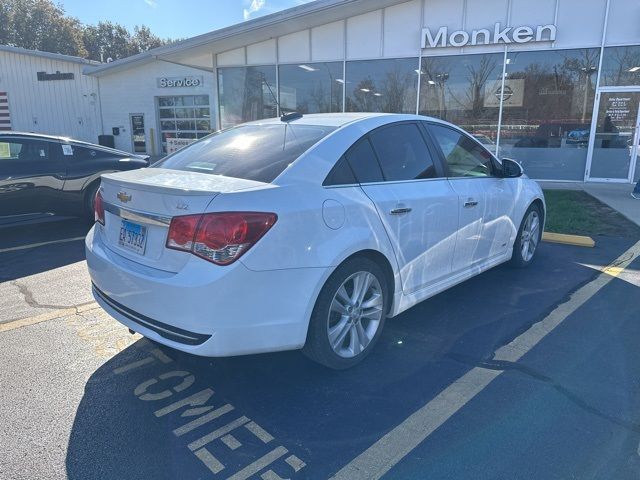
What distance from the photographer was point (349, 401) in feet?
9.47

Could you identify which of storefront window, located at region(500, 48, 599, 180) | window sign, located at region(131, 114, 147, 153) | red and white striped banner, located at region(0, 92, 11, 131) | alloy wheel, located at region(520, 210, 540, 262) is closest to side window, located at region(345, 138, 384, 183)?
alloy wheel, located at region(520, 210, 540, 262)

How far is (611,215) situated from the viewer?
→ 844cm

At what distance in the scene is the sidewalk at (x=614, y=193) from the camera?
8.80 m

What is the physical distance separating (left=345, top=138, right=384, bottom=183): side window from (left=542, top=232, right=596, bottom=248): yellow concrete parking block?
4.35m

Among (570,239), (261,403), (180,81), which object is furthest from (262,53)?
(261,403)

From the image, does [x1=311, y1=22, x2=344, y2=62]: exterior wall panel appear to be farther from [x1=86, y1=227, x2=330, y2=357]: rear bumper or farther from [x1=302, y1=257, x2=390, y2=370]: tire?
[x1=86, y1=227, x2=330, y2=357]: rear bumper

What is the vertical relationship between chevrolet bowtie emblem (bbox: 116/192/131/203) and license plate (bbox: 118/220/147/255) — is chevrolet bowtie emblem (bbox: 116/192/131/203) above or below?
above

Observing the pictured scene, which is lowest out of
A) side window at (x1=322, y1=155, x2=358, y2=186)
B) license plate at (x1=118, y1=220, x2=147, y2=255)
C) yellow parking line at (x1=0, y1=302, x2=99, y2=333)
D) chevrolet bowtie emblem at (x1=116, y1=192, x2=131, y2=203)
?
yellow parking line at (x1=0, y1=302, x2=99, y2=333)

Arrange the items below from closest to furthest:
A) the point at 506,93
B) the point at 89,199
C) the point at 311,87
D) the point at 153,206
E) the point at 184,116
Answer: the point at 153,206, the point at 89,199, the point at 506,93, the point at 311,87, the point at 184,116

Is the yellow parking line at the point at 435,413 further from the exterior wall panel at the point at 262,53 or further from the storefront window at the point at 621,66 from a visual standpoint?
the exterior wall panel at the point at 262,53

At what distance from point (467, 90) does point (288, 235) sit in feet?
39.7

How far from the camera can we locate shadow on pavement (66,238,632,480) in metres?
2.37

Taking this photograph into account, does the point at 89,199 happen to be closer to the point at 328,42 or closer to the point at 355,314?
the point at 355,314

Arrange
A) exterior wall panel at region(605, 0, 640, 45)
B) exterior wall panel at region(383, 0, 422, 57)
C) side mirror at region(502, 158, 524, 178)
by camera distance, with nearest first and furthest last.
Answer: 1. side mirror at region(502, 158, 524, 178)
2. exterior wall panel at region(605, 0, 640, 45)
3. exterior wall panel at region(383, 0, 422, 57)
